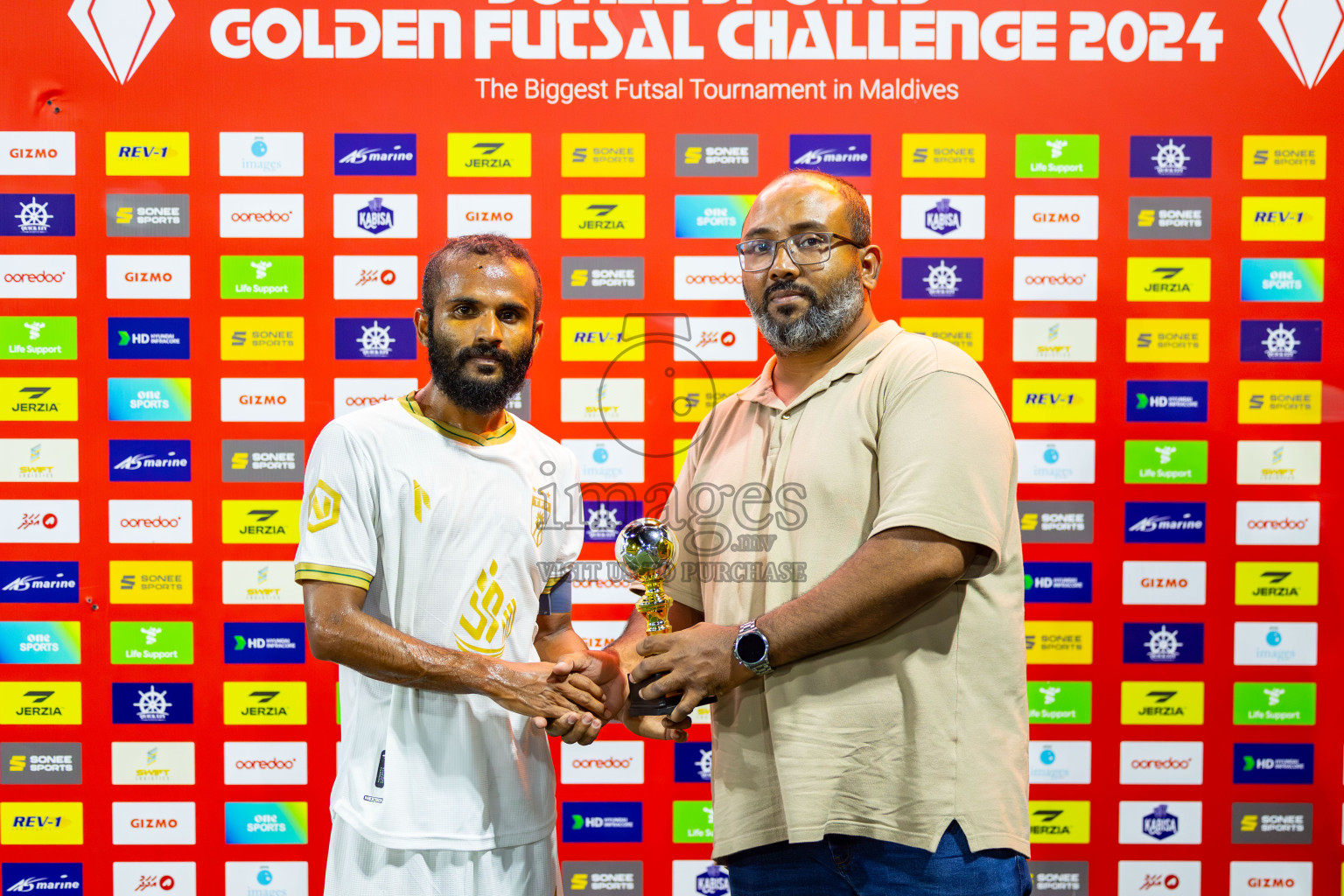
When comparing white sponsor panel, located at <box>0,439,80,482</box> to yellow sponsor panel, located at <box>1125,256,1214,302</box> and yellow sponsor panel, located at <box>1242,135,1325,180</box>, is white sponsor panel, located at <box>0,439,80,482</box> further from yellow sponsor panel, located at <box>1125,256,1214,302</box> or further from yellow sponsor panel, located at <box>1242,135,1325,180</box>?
yellow sponsor panel, located at <box>1242,135,1325,180</box>

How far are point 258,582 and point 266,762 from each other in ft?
2.14

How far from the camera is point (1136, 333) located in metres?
3.09

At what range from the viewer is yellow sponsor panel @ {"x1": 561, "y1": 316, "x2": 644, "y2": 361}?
10.2ft

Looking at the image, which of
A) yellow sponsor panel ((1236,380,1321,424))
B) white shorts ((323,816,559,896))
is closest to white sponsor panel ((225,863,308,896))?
white shorts ((323,816,559,896))

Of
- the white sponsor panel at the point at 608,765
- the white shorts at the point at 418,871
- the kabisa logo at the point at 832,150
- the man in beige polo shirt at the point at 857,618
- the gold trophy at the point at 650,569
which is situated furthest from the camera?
the white sponsor panel at the point at 608,765

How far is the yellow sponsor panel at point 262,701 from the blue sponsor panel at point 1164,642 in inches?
116

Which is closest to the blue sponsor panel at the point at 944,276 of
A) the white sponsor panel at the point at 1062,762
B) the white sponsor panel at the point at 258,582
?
the white sponsor panel at the point at 1062,762

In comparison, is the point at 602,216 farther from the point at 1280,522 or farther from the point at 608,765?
the point at 1280,522

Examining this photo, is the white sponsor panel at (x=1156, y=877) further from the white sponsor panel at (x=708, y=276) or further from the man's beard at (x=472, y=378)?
the man's beard at (x=472, y=378)

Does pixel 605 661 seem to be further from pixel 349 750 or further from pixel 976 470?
pixel 976 470

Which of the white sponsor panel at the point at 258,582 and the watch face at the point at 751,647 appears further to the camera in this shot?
the white sponsor panel at the point at 258,582

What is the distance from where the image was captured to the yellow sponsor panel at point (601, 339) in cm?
310

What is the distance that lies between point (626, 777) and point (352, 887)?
144cm

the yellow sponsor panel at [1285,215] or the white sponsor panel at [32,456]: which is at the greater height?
the yellow sponsor panel at [1285,215]
